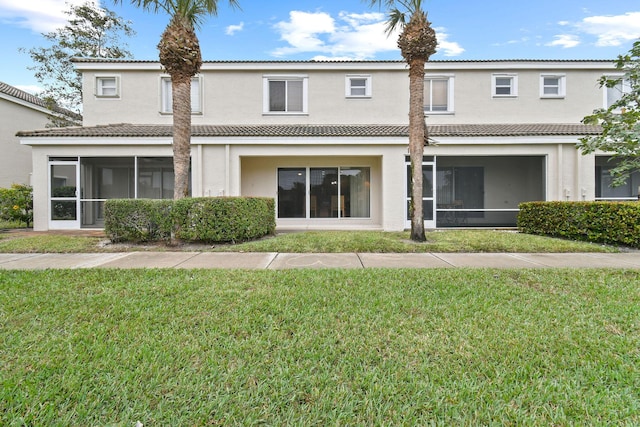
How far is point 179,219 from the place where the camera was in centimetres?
834

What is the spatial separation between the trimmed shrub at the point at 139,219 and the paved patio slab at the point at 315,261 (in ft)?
11.5

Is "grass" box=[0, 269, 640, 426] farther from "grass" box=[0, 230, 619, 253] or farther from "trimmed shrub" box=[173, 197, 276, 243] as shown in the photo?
"trimmed shrub" box=[173, 197, 276, 243]

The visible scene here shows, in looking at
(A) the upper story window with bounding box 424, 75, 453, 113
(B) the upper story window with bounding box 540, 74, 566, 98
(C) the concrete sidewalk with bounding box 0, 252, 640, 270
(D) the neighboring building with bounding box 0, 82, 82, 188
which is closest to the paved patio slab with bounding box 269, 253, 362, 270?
(C) the concrete sidewalk with bounding box 0, 252, 640, 270

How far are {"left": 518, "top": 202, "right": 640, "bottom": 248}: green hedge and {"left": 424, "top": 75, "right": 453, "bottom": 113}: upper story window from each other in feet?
21.0

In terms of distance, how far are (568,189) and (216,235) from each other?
42.9 feet

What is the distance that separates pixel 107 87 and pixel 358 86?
39.0 ft

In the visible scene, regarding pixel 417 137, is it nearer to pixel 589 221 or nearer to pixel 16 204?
pixel 589 221

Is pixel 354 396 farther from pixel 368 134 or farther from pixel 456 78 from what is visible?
pixel 456 78

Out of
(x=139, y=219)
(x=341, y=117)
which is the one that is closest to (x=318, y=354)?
(x=139, y=219)

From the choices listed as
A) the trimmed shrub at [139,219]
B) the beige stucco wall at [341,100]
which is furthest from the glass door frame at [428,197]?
the trimmed shrub at [139,219]

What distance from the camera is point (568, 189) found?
12219mm

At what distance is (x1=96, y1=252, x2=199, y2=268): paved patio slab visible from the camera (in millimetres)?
6168

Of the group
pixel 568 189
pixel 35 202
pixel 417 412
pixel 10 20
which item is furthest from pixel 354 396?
pixel 10 20

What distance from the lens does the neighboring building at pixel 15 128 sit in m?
17.3
